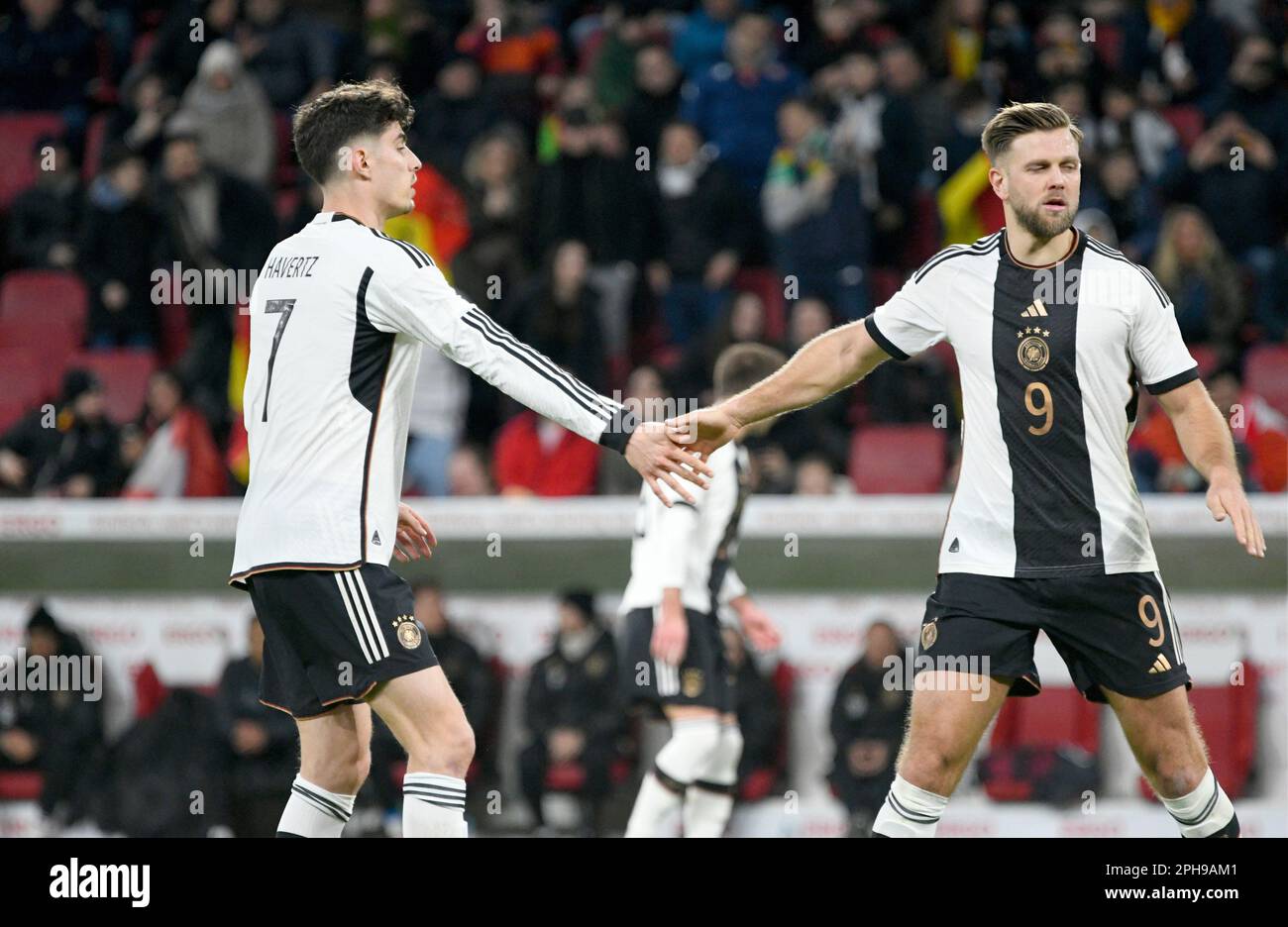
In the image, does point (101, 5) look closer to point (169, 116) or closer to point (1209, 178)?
point (169, 116)

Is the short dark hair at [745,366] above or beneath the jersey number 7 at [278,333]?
above

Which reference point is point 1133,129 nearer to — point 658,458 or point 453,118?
point 453,118

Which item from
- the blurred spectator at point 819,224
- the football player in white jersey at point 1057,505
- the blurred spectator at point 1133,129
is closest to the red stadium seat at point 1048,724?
the blurred spectator at point 819,224

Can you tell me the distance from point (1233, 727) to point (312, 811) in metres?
5.90

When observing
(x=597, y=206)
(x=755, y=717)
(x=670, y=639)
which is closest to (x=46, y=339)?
(x=597, y=206)

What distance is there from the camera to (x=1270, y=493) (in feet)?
32.1

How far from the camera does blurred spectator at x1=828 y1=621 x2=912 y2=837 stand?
9391mm

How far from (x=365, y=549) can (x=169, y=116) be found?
333 inches

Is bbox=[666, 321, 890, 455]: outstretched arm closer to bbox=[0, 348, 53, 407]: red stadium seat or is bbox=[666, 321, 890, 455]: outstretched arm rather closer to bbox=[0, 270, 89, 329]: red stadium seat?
bbox=[0, 348, 53, 407]: red stadium seat

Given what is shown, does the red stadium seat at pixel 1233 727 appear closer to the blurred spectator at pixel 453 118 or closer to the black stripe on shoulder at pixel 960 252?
the black stripe on shoulder at pixel 960 252

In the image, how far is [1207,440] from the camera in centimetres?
524

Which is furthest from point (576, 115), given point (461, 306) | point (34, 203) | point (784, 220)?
point (461, 306)

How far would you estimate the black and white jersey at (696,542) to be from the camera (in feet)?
25.3

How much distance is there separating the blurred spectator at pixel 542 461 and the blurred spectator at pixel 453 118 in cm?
237
